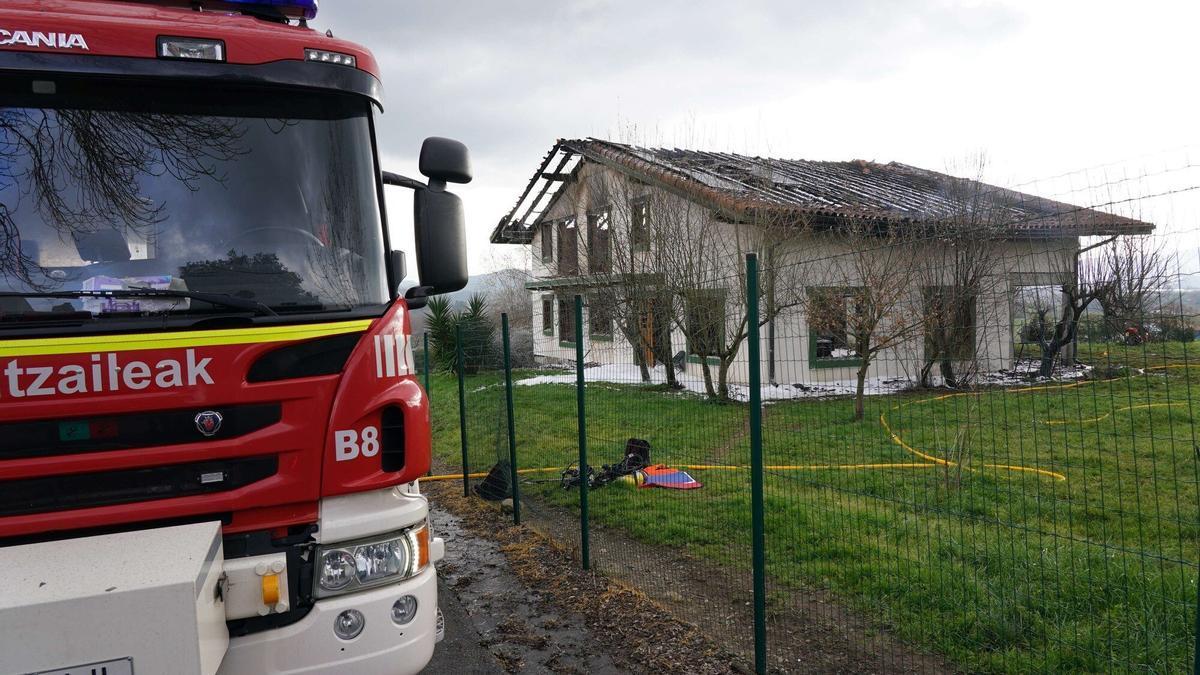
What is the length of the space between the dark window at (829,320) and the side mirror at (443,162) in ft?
6.85

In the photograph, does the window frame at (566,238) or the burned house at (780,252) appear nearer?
the burned house at (780,252)

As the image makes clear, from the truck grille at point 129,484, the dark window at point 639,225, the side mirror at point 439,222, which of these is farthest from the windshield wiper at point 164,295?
the dark window at point 639,225

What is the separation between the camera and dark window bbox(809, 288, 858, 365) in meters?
4.20

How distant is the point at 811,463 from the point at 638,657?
4.77 feet

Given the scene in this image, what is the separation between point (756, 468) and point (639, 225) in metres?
10.4

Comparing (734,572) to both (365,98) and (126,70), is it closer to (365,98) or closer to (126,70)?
(365,98)

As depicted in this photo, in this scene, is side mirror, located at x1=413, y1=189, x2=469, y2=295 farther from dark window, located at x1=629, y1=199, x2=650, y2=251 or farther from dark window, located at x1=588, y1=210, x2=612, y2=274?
dark window, located at x1=588, y1=210, x2=612, y2=274

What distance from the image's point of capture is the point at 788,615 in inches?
175

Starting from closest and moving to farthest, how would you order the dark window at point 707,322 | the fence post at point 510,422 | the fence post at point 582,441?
the fence post at point 582,441
the fence post at point 510,422
the dark window at point 707,322

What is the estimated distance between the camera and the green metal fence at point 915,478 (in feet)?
10.3

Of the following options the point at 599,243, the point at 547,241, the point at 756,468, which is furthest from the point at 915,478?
the point at 547,241

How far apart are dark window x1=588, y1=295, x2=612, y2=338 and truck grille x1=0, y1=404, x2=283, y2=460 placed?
933 centimetres

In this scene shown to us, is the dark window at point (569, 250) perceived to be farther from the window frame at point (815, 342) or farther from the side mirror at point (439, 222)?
the side mirror at point (439, 222)

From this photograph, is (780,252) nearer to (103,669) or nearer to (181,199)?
(181,199)
